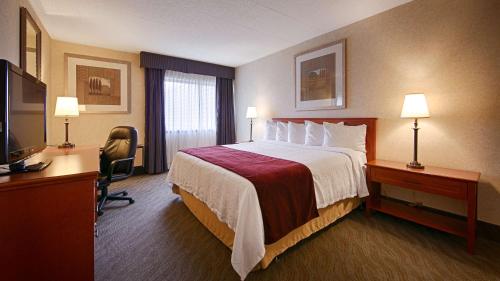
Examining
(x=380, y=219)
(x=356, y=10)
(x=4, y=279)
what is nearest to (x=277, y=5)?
(x=356, y=10)

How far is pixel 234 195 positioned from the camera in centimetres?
179

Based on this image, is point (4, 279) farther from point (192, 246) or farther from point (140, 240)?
point (192, 246)

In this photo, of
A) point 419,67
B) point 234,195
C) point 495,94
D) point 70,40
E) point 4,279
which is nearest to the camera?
point 4,279

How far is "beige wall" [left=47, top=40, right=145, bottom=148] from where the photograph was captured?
376 centimetres

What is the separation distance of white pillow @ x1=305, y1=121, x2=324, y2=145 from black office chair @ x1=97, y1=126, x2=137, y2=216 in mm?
2556

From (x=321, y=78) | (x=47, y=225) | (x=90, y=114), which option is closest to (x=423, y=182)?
(x=321, y=78)

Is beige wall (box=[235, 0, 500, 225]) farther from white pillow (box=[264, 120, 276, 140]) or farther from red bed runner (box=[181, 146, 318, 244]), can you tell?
red bed runner (box=[181, 146, 318, 244])

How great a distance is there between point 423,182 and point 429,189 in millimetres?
77

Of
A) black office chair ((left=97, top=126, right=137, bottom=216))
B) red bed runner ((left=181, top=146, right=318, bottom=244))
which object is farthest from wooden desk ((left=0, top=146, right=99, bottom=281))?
black office chair ((left=97, top=126, right=137, bottom=216))

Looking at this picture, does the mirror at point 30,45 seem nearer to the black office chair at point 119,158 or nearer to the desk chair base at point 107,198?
the black office chair at point 119,158

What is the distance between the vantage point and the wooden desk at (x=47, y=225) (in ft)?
3.69

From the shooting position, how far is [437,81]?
94.7 inches

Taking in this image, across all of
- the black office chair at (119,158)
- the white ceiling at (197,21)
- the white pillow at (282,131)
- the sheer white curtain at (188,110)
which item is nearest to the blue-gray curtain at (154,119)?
the sheer white curtain at (188,110)

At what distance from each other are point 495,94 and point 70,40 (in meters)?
5.85
